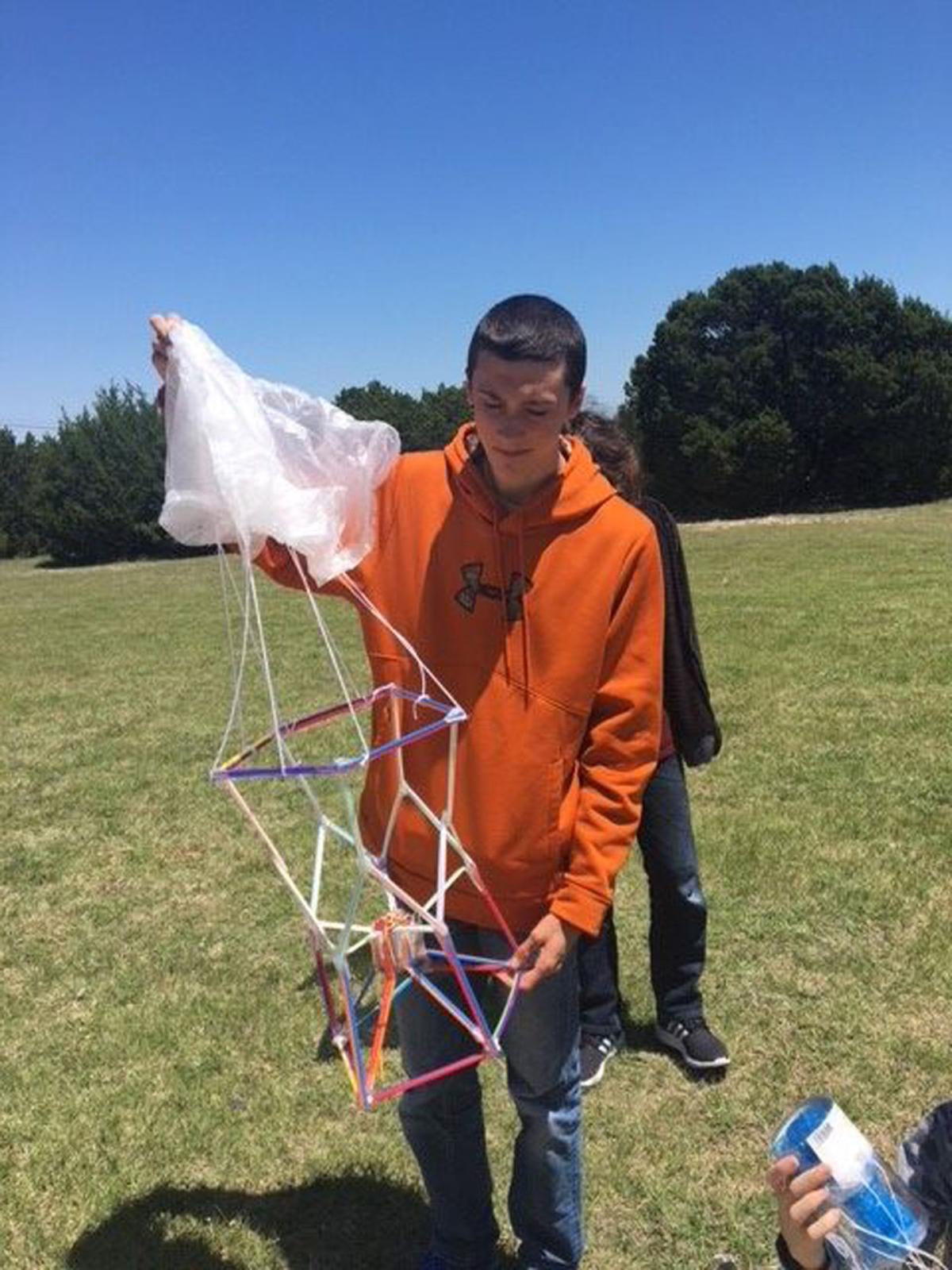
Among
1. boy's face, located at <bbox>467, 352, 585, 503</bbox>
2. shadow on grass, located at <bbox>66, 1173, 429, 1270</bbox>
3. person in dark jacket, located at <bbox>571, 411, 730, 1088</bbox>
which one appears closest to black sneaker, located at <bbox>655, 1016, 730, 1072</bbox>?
person in dark jacket, located at <bbox>571, 411, 730, 1088</bbox>

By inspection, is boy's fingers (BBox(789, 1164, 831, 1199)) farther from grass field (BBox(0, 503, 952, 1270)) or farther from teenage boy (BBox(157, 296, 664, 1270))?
grass field (BBox(0, 503, 952, 1270))

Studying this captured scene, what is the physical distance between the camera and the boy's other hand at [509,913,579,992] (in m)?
2.08

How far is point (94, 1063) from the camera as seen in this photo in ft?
11.7

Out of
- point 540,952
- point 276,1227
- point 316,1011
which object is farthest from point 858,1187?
point 316,1011

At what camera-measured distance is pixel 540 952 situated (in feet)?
6.86

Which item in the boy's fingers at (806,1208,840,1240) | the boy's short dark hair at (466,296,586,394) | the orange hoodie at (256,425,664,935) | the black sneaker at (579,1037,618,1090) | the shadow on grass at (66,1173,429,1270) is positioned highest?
the boy's short dark hair at (466,296,586,394)

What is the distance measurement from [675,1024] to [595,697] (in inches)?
68.5

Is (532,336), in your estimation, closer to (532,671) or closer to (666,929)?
(532,671)

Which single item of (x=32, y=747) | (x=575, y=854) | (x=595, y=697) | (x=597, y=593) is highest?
(x=597, y=593)

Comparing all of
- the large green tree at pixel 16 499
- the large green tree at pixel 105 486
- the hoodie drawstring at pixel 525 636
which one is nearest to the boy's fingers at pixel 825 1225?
the hoodie drawstring at pixel 525 636

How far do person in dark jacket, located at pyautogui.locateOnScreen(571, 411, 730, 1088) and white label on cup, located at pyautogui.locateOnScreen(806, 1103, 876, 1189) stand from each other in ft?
5.82

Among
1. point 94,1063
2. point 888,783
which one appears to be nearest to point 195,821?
point 94,1063

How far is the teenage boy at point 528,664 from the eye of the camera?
82.5 inches

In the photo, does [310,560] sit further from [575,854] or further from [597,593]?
[575,854]
